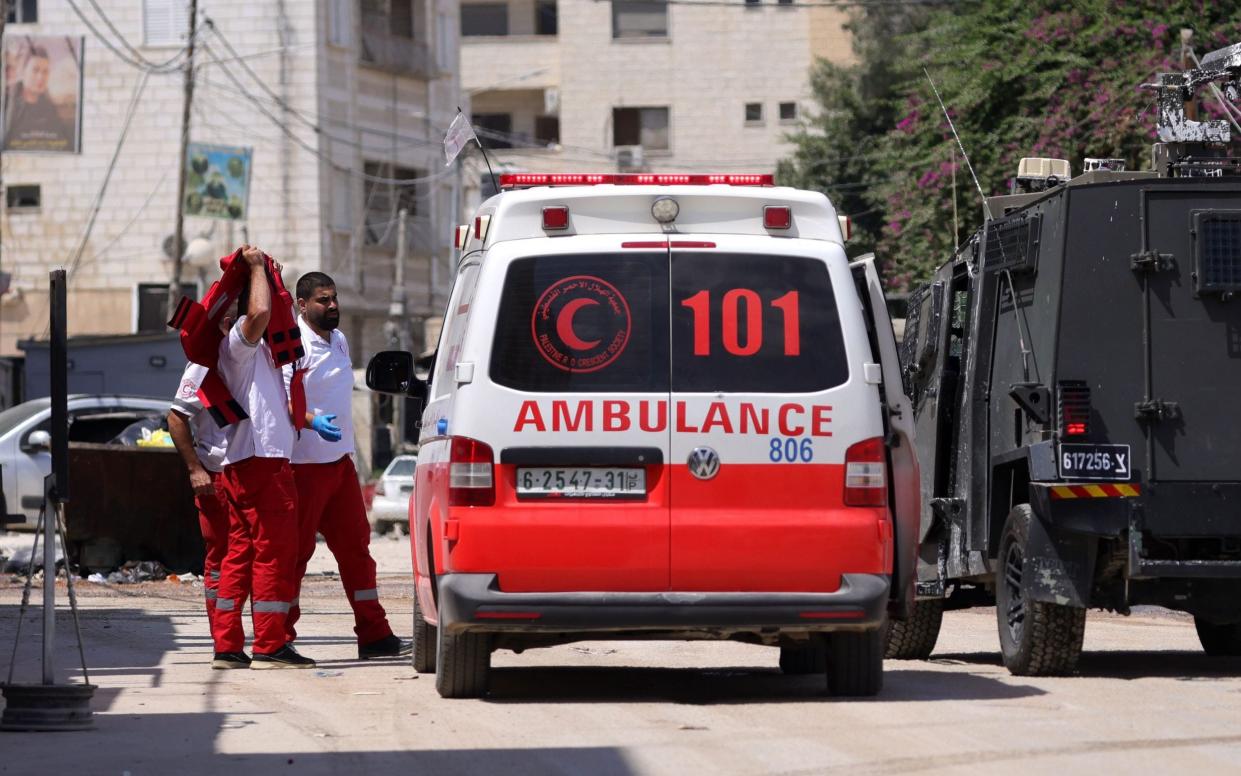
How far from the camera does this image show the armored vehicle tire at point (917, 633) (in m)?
12.3

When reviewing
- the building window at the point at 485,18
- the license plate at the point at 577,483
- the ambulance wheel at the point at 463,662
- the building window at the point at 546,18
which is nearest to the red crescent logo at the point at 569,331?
the license plate at the point at 577,483

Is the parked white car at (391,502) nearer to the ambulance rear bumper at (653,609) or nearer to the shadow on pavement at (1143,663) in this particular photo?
the shadow on pavement at (1143,663)

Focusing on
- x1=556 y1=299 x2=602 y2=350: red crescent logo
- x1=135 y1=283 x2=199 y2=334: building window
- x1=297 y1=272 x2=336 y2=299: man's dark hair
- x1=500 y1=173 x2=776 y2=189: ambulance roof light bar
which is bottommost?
x1=556 y1=299 x2=602 y2=350: red crescent logo

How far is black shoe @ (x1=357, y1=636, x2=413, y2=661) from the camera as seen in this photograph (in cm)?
1177

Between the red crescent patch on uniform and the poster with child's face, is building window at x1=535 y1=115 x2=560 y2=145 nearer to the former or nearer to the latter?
the poster with child's face

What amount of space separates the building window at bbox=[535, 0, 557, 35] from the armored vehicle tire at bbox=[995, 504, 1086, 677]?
58.0 meters

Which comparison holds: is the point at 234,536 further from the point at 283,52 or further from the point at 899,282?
the point at 283,52

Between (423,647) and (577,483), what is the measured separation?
86.5 inches

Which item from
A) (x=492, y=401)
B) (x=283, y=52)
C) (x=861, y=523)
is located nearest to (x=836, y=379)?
(x=861, y=523)

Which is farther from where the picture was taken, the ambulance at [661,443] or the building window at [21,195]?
the building window at [21,195]

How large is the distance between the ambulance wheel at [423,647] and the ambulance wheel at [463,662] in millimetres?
1248

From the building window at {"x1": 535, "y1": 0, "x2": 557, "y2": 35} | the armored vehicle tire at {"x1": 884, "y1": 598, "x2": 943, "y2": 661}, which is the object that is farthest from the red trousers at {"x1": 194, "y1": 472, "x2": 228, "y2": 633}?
the building window at {"x1": 535, "y1": 0, "x2": 557, "y2": 35}

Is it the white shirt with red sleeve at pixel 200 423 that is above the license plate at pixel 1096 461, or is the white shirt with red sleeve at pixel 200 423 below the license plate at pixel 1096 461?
above

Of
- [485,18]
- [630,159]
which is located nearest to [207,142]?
[630,159]
